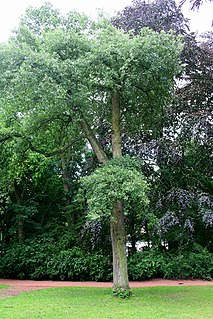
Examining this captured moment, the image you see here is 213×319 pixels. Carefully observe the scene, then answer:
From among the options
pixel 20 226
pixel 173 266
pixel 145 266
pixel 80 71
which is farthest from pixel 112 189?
pixel 20 226

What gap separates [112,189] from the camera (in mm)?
7938

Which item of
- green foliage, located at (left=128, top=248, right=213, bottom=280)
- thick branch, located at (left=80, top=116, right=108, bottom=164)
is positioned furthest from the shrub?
thick branch, located at (left=80, top=116, right=108, bottom=164)

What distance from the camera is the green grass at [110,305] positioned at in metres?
6.63

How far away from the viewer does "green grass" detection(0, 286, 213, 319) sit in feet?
21.7

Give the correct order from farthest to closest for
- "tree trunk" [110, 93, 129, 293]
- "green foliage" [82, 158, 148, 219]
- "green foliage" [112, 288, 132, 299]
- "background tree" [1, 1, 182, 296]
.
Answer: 1. "tree trunk" [110, 93, 129, 293]
2. "green foliage" [112, 288, 132, 299]
3. "background tree" [1, 1, 182, 296]
4. "green foliage" [82, 158, 148, 219]

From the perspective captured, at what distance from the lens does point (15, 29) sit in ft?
30.8

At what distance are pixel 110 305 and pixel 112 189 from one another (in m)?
2.44

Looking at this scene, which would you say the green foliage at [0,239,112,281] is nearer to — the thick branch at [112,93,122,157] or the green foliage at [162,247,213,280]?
the green foliage at [162,247,213,280]

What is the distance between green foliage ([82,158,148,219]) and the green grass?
6.12 ft

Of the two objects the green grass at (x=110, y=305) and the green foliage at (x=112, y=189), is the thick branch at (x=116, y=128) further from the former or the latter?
the green grass at (x=110, y=305)

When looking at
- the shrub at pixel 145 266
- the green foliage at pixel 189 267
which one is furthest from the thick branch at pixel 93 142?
the green foliage at pixel 189 267

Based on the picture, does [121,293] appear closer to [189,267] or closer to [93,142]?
[93,142]

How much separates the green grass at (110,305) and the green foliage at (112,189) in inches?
73.5

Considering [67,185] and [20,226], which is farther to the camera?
[67,185]
